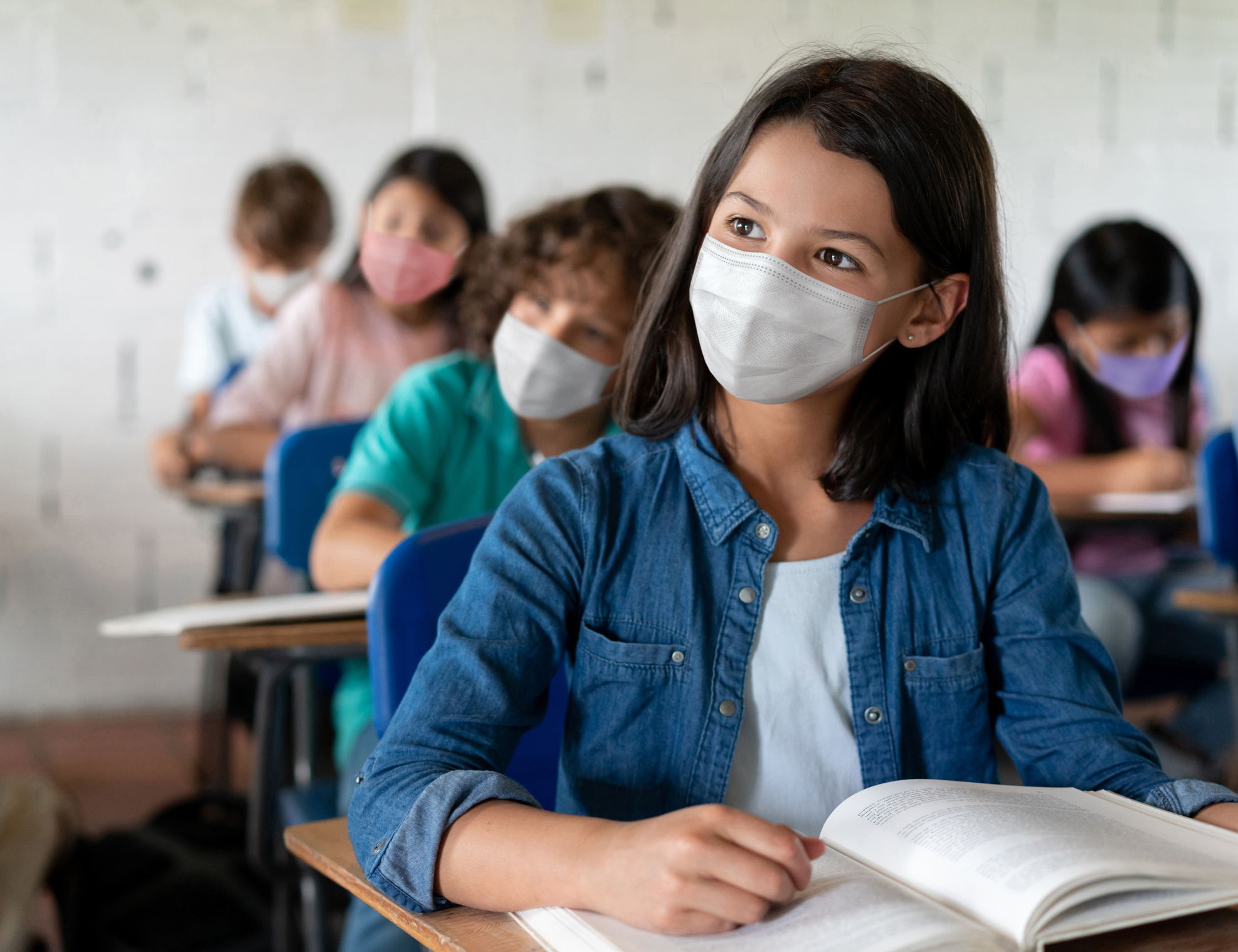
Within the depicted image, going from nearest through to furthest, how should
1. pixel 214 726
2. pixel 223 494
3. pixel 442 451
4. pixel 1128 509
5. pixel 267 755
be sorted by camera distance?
pixel 267 755
pixel 442 451
pixel 1128 509
pixel 223 494
pixel 214 726

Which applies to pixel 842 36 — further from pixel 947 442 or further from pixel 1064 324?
pixel 947 442

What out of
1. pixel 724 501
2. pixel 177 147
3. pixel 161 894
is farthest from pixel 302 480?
pixel 177 147

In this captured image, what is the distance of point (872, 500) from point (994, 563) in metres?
0.11

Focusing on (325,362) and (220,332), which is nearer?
(325,362)

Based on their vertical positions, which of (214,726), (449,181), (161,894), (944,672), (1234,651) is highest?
(449,181)

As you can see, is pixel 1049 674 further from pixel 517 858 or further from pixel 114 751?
pixel 114 751

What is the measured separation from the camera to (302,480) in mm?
1916

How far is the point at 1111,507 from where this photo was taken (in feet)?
7.55

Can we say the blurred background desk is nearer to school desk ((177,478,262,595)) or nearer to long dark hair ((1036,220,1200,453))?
long dark hair ((1036,220,1200,453))

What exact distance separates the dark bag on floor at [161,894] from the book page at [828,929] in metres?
1.20

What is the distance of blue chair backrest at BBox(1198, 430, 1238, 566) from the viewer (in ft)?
7.00

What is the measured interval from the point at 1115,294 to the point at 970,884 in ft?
6.77

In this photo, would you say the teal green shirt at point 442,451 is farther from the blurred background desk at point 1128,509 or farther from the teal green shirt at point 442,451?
the blurred background desk at point 1128,509

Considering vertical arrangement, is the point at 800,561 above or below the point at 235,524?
above
